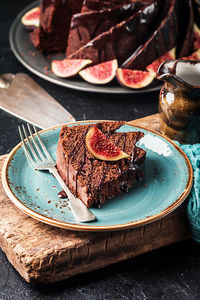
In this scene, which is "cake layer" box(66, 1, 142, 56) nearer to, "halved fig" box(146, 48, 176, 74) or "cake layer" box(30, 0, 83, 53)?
"cake layer" box(30, 0, 83, 53)

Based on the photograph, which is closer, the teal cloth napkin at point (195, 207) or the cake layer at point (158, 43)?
the teal cloth napkin at point (195, 207)

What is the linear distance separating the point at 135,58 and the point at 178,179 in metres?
1.50

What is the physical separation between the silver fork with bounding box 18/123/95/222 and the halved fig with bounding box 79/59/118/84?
1.06 meters

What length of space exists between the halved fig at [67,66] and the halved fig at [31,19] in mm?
666

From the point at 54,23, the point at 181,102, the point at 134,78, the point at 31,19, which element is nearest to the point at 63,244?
the point at 181,102

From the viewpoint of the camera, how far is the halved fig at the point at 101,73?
3.16 m

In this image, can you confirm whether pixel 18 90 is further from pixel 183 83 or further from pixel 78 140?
pixel 183 83

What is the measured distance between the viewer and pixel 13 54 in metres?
A: 3.78

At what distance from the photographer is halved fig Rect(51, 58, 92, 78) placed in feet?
10.5

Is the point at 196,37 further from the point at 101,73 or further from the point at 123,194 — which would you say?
the point at 123,194

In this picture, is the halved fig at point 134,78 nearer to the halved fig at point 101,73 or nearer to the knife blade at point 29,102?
the halved fig at point 101,73

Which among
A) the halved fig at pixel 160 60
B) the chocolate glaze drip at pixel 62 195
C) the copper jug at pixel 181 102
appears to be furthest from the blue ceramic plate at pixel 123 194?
the halved fig at pixel 160 60

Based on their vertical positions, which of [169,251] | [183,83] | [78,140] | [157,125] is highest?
[183,83]

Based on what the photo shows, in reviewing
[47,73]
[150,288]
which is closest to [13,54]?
[47,73]
